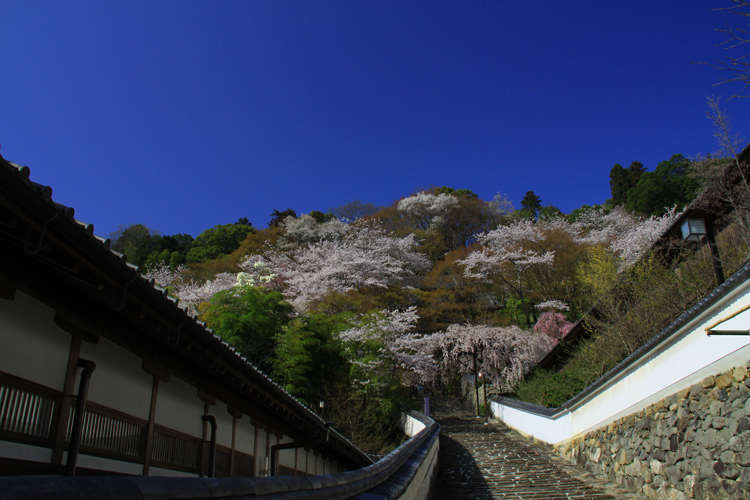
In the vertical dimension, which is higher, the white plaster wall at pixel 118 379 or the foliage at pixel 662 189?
the foliage at pixel 662 189

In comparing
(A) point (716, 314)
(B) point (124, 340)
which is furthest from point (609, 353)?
(B) point (124, 340)

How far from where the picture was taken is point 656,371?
24.9ft

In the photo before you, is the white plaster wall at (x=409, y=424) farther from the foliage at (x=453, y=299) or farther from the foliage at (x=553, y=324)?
the foliage at (x=453, y=299)

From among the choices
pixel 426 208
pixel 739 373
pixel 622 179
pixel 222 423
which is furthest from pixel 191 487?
pixel 622 179

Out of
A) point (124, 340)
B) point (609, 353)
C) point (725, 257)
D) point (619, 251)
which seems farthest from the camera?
point (619, 251)

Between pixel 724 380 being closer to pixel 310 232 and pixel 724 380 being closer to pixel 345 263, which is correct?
pixel 345 263

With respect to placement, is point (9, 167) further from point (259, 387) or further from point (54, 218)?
point (259, 387)

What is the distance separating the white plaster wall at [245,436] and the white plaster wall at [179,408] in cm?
109

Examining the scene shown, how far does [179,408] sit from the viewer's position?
552cm

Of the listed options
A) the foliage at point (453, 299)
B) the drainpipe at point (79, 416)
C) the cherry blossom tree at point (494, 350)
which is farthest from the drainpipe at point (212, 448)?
the foliage at point (453, 299)

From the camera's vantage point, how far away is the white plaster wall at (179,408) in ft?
17.2

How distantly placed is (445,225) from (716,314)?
111 feet

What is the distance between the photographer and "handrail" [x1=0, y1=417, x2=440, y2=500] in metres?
1.19

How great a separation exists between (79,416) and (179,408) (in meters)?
1.79
